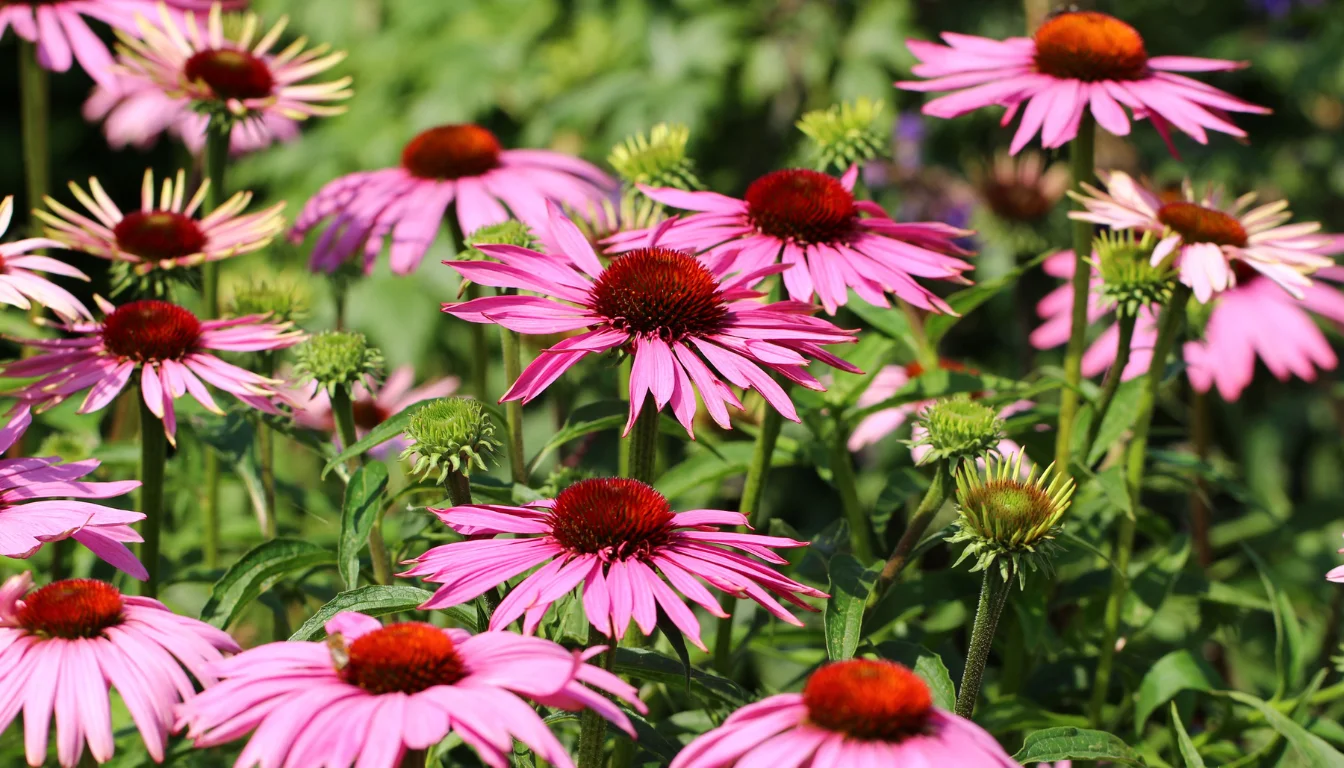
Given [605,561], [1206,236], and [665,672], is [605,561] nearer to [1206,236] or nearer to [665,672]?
[665,672]

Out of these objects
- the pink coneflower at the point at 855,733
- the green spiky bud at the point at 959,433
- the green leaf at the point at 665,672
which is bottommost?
the green leaf at the point at 665,672

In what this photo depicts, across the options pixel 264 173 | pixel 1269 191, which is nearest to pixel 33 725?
pixel 264 173

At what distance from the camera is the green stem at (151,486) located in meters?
1.06

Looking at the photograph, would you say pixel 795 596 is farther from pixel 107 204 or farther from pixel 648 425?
pixel 107 204

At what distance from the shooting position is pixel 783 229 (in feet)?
3.46

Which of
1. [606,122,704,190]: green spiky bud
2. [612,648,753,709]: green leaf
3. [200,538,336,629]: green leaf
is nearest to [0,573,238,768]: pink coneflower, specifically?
[200,538,336,629]: green leaf

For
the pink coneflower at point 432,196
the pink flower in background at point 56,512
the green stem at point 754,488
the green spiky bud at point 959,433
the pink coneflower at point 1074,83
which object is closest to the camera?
the pink flower in background at point 56,512

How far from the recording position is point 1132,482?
3.84ft

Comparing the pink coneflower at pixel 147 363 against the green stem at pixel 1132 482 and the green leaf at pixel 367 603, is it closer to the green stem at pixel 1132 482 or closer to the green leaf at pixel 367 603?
the green leaf at pixel 367 603

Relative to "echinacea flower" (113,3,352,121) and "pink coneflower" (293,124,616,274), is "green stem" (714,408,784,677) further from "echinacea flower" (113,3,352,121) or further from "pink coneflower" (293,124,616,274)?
"echinacea flower" (113,3,352,121)

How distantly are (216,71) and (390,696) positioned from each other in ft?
3.00

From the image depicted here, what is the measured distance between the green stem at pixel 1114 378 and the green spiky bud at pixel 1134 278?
13 mm

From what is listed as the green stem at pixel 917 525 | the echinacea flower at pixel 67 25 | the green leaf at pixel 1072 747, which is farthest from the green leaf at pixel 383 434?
the echinacea flower at pixel 67 25

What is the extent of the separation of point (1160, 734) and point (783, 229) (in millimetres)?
646
